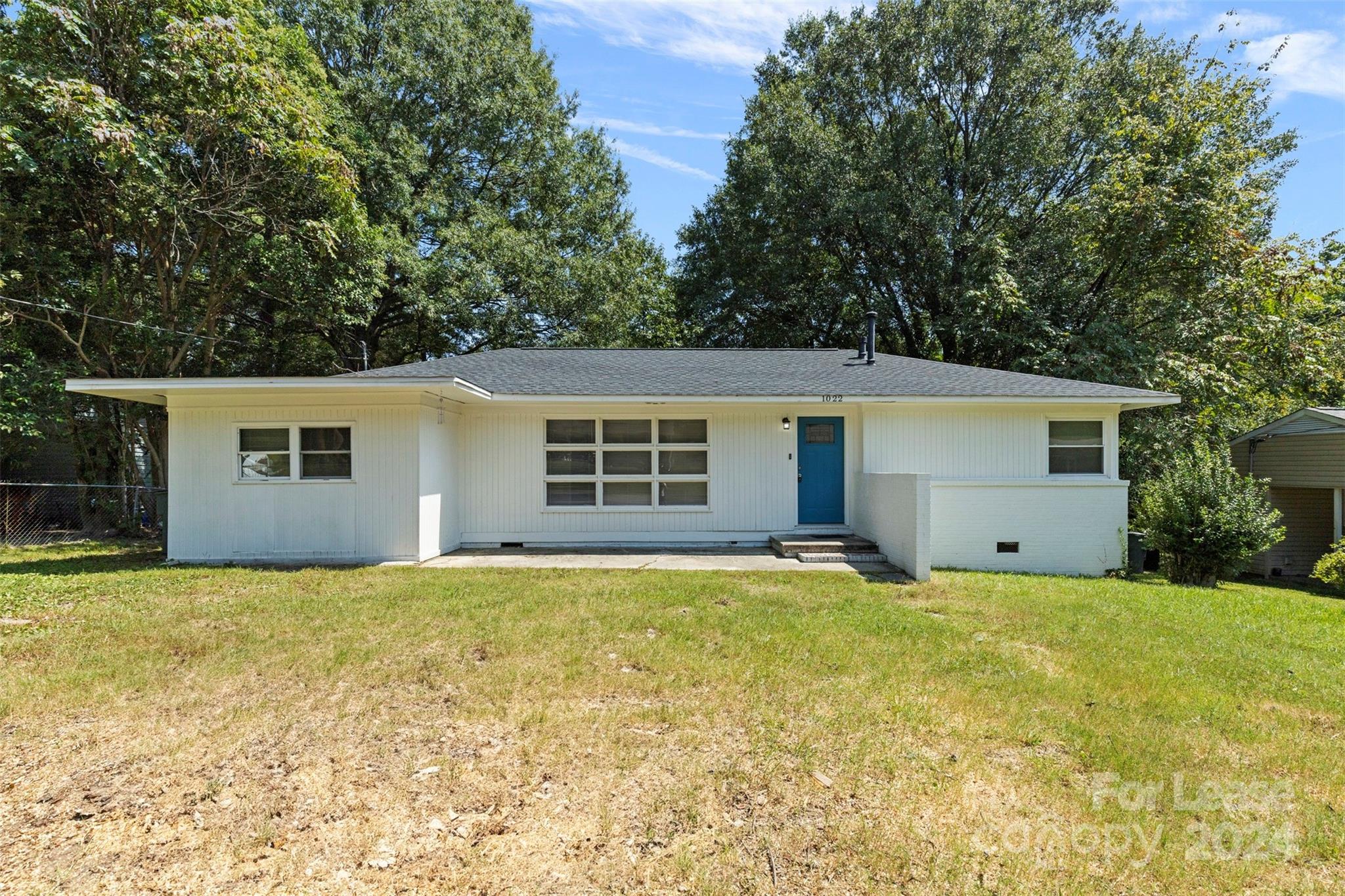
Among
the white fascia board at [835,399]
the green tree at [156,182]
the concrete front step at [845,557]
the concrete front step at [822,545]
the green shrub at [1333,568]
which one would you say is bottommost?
the green shrub at [1333,568]

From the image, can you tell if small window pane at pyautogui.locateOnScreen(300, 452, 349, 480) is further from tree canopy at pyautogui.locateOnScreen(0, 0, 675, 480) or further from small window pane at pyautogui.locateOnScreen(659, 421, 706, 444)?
tree canopy at pyautogui.locateOnScreen(0, 0, 675, 480)

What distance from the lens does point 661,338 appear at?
2175 centimetres

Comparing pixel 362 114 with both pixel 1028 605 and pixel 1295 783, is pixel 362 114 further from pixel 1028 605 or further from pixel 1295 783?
pixel 1295 783

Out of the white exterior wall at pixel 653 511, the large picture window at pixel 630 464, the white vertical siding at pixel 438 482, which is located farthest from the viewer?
the large picture window at pixel 630 464

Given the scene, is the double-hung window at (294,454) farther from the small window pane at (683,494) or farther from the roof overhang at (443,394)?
the small window pane at (683,494)

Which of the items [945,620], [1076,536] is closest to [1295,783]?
[945,620]

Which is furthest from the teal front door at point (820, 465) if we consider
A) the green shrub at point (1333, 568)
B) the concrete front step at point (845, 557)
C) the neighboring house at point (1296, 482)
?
the neighboring house at point (1296, 482)

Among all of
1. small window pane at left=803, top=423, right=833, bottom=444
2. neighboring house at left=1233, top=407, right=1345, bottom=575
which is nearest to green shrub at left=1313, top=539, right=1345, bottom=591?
neighboring house at left=1233, top=407, right=1345, bottom=575

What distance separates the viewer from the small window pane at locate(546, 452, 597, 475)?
32.4 ft

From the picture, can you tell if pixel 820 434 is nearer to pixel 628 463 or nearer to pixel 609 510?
pixel 628 463

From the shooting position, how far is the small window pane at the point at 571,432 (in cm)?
988

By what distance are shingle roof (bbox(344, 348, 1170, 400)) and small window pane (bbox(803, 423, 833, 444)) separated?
68 cm

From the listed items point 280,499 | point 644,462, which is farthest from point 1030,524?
point 280,499

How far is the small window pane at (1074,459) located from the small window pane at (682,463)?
18.2 feet
